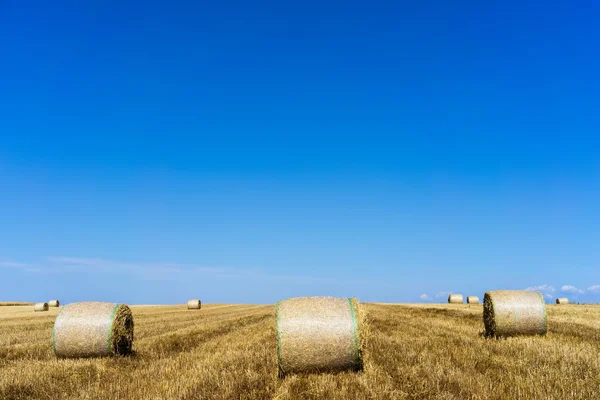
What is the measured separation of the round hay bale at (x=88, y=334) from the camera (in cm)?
1130

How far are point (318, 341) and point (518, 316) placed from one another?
25.5ft

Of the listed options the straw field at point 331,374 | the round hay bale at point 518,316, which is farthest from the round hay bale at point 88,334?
the round hay bale at point 518,316

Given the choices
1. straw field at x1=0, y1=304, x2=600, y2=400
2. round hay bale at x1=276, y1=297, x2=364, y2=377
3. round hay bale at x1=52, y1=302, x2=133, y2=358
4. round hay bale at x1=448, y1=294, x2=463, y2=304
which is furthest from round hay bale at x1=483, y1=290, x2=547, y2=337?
round hay bale at x1=448, y1=294, x2=463, y2=304

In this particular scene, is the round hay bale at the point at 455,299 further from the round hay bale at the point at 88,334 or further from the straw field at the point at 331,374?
the round hay bale at the point at 88,334

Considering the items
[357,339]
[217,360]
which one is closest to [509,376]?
[357,339]

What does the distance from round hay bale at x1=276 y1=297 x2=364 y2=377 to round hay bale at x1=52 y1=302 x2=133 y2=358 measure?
4906mm

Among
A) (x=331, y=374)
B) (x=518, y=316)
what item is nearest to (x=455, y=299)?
(x=518, y=316)

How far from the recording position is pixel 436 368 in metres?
8.30

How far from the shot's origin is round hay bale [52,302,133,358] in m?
11.3

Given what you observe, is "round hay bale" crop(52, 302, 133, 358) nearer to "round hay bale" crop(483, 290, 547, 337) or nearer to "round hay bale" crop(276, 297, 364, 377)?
"round hay bale" crop(276, 297, 364, 377)

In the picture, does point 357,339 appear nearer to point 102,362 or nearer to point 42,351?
point 102,362

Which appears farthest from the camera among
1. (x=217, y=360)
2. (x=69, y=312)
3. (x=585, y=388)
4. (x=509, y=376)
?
(x=69, y=312)

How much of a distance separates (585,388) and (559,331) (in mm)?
8709

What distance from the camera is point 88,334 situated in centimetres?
1140
